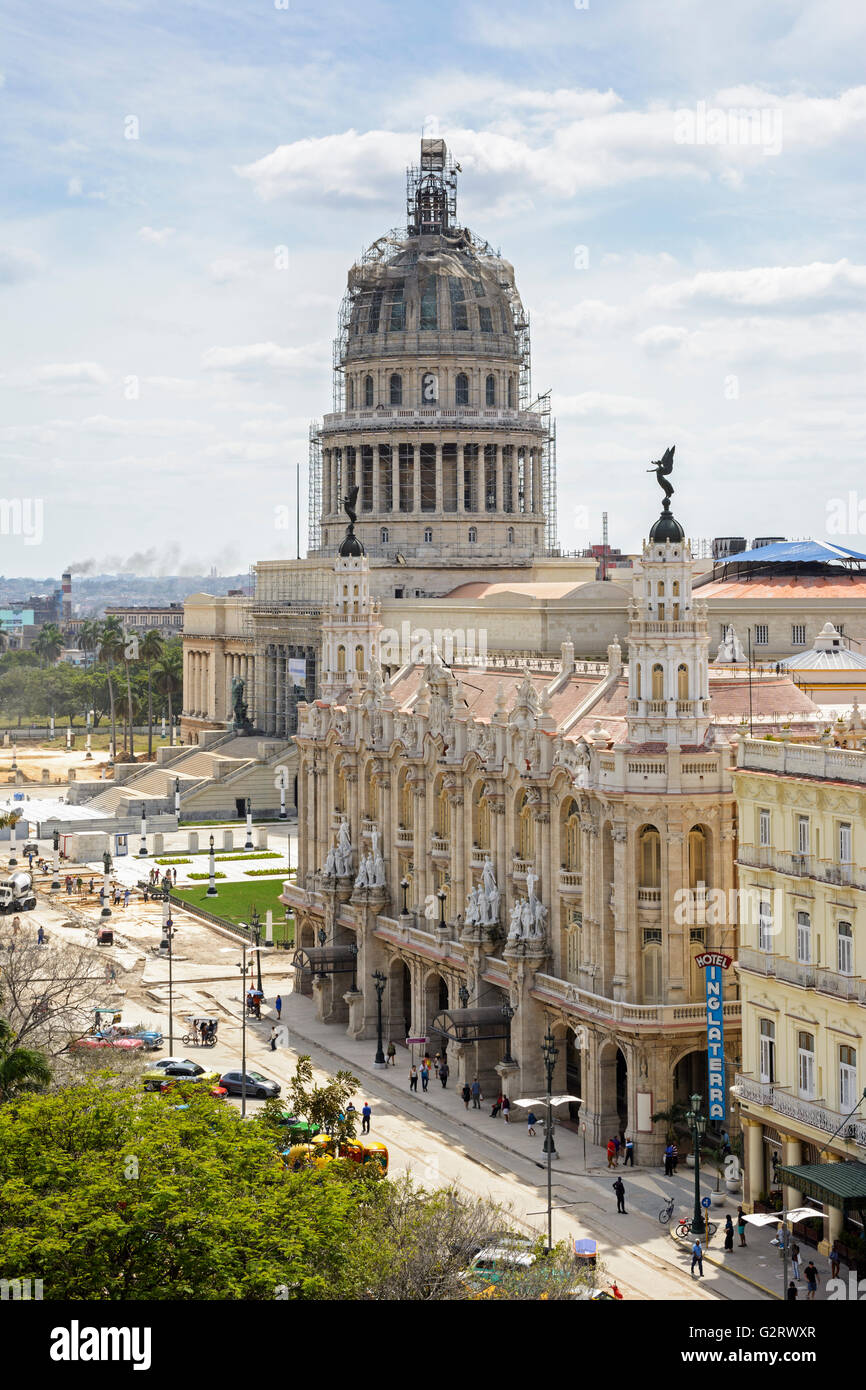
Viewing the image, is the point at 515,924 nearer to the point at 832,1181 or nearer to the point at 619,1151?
the point at 619,1151

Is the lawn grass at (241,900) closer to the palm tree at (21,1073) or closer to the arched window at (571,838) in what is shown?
the arched window at (571,838)

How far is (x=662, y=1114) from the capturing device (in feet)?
214

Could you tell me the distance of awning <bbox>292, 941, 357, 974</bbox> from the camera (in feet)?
294

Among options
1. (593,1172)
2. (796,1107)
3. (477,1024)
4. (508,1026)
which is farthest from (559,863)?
(796,1107)

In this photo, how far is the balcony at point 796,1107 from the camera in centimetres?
5316

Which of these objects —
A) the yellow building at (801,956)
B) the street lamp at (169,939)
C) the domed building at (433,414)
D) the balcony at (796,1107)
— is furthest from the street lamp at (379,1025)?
the domed building at (433,414)

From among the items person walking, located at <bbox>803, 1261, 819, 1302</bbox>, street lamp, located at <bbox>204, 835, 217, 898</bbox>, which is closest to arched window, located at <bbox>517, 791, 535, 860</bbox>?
person walking, located at <bbox>803, 1261, 819, 1302</bbox>

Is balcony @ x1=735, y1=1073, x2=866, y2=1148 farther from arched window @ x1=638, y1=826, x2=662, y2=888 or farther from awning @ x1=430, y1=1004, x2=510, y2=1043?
awning @ x1=430, y1=1004, x2=510, y2=1043

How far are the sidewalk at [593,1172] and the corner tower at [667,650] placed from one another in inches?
587

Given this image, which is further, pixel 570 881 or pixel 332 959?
pixel 332 959

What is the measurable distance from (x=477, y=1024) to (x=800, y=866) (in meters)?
21.6

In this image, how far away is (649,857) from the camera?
6725cm
